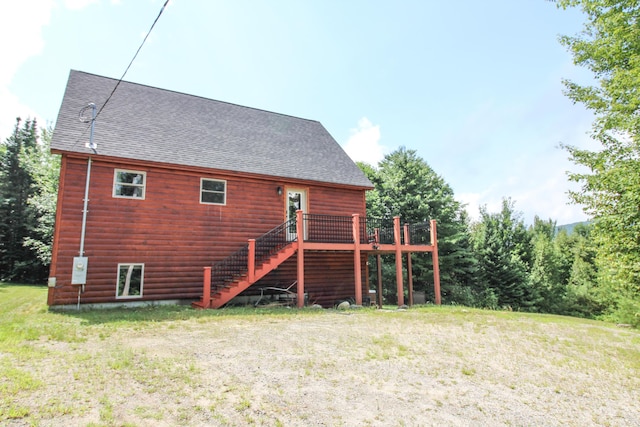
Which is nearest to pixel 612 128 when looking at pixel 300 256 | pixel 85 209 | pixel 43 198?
pixel 300 256

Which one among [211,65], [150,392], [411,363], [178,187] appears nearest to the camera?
[150,392]

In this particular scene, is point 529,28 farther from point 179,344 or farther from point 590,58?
A: point 179,344

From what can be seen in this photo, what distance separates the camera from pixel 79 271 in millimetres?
9773

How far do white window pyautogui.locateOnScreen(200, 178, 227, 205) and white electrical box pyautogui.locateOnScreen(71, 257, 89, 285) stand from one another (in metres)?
3.85

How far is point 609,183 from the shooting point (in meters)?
12.8

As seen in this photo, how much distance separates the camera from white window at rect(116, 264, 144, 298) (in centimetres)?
1066

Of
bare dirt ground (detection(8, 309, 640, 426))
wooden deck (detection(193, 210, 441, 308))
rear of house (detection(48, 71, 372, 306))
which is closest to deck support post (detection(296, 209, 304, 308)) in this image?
wooden deck (detection(193, 210, 441, 308))

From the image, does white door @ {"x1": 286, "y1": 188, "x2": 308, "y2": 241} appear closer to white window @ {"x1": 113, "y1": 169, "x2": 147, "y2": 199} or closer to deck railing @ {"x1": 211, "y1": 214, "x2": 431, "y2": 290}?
deck railing @ {"x1": 211, "y1": 214, "x2": 431, "y2": 290}

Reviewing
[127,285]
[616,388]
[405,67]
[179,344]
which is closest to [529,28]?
[405,67]

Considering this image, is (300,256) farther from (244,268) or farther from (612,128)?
(612,128)

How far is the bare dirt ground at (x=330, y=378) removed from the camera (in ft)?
11.5

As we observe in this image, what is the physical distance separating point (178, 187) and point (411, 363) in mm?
9414

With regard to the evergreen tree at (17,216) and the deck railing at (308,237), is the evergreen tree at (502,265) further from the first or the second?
the evergreen tree at (17,216)

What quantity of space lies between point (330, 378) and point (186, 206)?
8898 millimetres
